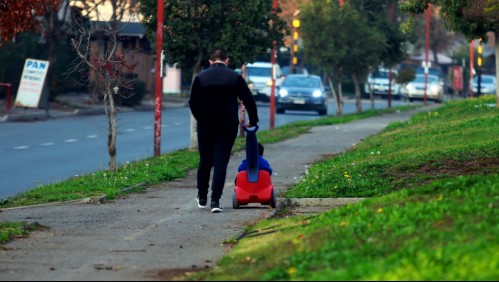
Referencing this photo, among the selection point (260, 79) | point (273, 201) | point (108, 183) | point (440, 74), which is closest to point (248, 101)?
point (273, 201)

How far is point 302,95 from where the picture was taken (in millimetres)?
48406

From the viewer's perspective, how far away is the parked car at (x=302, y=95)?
48.3m

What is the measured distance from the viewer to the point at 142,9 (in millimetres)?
25156

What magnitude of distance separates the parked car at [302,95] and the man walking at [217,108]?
3470cm

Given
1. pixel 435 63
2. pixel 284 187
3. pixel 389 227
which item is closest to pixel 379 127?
pixel 284 187

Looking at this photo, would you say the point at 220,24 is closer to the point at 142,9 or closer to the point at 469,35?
the point at 142,9

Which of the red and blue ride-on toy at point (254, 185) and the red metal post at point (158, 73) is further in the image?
the red metal post at point (158, 73)

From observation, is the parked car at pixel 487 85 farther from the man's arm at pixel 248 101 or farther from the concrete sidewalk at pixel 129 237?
the man's arm at pixel 248 101

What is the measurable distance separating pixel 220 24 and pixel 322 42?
19.8m

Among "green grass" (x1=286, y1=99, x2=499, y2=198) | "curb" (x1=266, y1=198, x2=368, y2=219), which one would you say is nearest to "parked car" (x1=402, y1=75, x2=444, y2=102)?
"green grass" (x1=286, y1=99, x2=499, y2=198)

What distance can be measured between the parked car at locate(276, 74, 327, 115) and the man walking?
3470 centimetres

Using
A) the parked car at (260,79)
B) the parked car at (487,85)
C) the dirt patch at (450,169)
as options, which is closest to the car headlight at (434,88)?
the parked car at (487,85)

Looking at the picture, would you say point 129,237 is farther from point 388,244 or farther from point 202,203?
point 388,244

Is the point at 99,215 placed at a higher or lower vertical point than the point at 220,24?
lower
